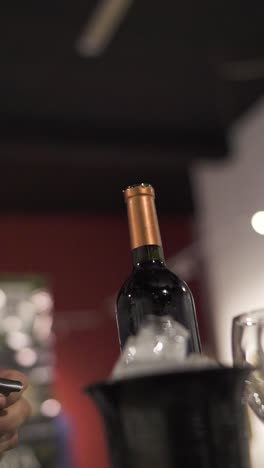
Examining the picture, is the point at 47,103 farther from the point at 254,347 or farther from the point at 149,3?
the point at 254,347

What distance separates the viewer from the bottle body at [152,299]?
62cm

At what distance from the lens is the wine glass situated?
20.8 inches

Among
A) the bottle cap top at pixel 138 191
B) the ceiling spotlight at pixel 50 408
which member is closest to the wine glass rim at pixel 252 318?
the bottle cap top at pixel 138 191

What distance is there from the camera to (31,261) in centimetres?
456

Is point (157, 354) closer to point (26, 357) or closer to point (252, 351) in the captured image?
point (252, 351)

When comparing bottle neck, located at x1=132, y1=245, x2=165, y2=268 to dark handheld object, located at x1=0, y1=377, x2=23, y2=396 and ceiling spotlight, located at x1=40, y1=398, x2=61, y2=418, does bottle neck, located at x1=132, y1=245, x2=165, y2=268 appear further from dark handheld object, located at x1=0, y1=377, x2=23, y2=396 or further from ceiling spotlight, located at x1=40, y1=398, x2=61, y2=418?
ceiling spotlight, located at x1=40, y1=398, x2=61, y2=418

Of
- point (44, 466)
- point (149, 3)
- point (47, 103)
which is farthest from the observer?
point (44, 466)

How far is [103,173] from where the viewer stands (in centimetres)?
429

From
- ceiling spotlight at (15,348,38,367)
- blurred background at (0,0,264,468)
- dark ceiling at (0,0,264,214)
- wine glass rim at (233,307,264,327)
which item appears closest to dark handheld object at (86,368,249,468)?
wine glass rim at (233,307,264,327)

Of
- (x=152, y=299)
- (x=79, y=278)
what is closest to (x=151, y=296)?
(x=152, y=299)

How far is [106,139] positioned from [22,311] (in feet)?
4.12

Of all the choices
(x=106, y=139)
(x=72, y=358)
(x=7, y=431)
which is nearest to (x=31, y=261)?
(x=72, y=358)

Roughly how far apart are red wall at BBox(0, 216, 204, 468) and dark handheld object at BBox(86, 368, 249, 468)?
396cm

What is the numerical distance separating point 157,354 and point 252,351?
0.14 meters
